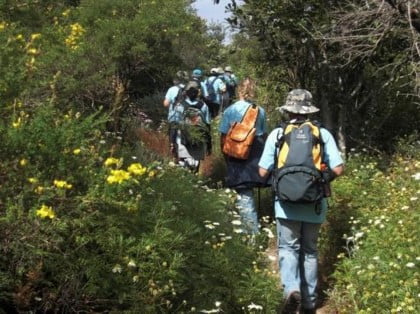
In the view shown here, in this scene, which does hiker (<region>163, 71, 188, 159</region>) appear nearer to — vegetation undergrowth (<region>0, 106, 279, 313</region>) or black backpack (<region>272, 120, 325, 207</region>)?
black backpack (<region>272, 120, 325, 207</region>)

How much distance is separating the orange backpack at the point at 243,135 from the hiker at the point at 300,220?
3.42 feet

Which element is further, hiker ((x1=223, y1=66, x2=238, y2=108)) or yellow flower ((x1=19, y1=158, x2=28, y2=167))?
hiker ((x1=223, y1=66, x2=238, y2=108))

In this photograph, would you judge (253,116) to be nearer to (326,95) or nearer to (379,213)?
(379,213)

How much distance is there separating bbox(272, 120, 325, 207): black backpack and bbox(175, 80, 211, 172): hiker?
287 centimetres

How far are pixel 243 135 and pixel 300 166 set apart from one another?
1.52 metres

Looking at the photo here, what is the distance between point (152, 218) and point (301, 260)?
1771mm

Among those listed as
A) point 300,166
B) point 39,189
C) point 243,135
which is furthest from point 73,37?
point 39,189

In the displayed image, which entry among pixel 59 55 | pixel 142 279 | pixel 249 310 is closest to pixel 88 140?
pixel 142 279

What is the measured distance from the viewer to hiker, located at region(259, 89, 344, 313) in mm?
4879

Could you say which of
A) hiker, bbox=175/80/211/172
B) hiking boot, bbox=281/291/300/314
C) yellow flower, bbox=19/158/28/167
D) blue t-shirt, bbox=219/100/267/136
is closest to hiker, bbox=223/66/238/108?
hiker, bbox=175/80/211/172

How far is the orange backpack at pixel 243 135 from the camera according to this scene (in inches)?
243

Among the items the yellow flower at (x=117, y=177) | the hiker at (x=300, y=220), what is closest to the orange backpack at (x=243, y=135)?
the hiker at (x=300, y=220)

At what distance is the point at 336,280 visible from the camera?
17.4 feet

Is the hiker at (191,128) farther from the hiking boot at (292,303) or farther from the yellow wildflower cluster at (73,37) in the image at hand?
the hiking boot at (292,303)
